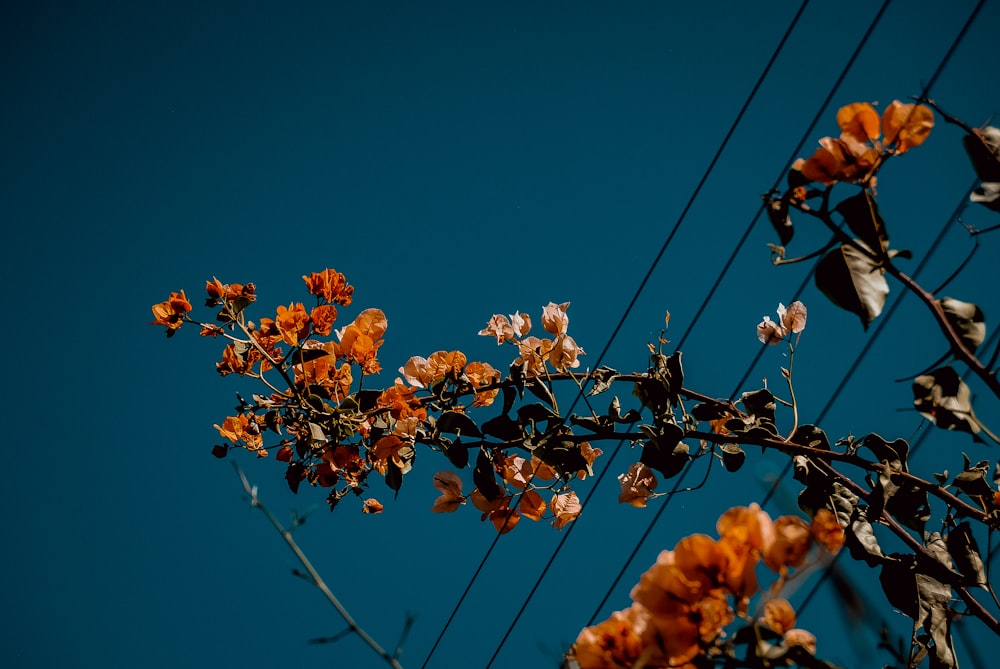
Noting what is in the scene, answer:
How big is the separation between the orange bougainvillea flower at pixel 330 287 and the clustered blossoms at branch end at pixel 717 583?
2.44 ft

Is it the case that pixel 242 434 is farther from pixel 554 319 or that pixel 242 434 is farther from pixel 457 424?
pixel 554 319

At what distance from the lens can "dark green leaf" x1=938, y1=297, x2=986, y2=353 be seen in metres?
0.75

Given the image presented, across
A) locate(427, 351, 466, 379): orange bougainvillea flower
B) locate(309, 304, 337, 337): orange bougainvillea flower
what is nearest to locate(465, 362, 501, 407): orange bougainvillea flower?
locate(427, 351, 466, 379): orange bougainvillea flower

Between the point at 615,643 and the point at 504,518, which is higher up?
the point at 504,518

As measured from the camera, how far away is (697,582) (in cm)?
53

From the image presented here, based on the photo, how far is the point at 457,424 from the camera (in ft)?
3.44

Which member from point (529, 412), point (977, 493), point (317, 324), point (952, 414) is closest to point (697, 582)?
point (952, 414)

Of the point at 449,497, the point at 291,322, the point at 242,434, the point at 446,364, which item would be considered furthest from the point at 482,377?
the point at 242,434

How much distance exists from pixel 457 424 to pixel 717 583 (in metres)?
0.57

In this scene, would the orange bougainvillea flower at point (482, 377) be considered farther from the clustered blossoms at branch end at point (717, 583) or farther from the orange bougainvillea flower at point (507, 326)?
the clustered blossoms at branch end at point (717, 583)

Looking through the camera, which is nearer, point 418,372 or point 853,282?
point 853,282

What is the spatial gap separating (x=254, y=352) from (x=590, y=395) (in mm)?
527

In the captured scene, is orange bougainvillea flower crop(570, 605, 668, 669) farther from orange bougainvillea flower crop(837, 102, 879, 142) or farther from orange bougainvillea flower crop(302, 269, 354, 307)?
orange bougainvillea flower crop(302, 269, 354, 307)

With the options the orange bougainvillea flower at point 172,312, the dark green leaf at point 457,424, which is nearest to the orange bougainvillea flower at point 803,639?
the dark green leaf at point 457,424
